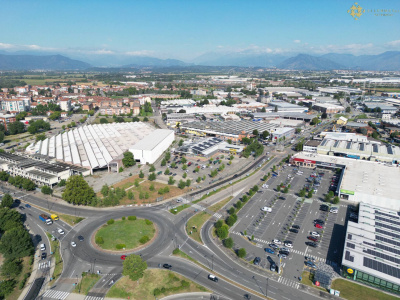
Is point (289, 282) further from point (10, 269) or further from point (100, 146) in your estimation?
point (100, 146)

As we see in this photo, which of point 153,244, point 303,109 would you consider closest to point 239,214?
point 153,244

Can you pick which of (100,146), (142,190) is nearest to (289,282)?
(142,190)

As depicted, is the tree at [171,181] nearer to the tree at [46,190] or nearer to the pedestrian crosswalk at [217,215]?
the pedestrian crosswalk at [217,215]

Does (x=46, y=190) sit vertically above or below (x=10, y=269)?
above

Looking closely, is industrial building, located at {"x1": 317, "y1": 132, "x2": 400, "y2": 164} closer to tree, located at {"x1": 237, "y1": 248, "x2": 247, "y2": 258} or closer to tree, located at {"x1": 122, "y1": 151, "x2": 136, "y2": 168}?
tree, located at {"x1": 237, "y1": 248, "x2": 247, "y2": 258}

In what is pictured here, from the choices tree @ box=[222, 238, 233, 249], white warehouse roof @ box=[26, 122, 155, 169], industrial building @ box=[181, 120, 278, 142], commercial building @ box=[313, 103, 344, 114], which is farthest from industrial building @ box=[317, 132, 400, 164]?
commercial building @ box=[313, 103, 344, 114]

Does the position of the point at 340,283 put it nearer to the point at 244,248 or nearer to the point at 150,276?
the point at 244,248

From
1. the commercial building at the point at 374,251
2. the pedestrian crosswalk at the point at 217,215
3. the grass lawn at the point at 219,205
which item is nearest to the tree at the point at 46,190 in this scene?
the grass lawn at the point at 219,205
